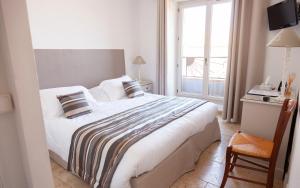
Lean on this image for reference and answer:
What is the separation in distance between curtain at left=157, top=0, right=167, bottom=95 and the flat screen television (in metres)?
1.90

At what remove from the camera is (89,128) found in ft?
6.72

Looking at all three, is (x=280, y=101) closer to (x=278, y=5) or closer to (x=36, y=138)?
(x=278, y=5)

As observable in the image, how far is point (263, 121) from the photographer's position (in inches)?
84.7

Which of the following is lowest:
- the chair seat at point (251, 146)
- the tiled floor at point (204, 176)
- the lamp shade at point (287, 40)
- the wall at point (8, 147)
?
the tiled floor at point (204, 176)

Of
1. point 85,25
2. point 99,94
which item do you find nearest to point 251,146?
point 99,94

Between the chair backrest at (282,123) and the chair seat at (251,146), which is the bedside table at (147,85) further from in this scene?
the chair backrest at (282,123)

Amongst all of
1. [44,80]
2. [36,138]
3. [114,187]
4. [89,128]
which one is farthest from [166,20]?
[36,138]

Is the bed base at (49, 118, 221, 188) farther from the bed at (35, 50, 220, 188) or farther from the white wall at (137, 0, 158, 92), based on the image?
the white wall at (137, 0, 158, 92)

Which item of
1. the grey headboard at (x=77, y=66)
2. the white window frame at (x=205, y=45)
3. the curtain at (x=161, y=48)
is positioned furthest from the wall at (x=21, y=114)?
the white window frame at (x=205, y=45)

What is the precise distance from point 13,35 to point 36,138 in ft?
1.40

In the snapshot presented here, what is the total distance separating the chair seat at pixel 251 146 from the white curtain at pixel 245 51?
156 centimetres

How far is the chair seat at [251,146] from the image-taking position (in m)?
1.75

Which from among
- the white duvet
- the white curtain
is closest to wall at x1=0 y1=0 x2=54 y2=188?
the white duvet

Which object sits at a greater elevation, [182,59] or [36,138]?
[182,59]
